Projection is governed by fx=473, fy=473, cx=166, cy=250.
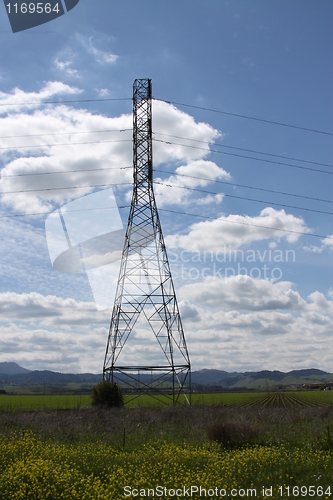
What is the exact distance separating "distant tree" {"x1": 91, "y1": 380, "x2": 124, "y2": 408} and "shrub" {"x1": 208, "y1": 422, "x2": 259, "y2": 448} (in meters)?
11.0

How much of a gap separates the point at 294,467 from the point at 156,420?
→ 444 inches

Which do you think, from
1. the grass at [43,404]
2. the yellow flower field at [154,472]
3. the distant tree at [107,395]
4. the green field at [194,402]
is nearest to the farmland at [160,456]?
the yellow flower field at [154,472]

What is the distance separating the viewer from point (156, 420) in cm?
2562

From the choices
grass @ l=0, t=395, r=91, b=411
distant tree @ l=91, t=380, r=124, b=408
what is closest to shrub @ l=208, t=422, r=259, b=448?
distant tree @ l=91, t=380, r=124, b=408

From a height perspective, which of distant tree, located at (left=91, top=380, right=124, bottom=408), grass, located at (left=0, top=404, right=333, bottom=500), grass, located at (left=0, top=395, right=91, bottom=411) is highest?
A: distant tree, located at (left=91, top=380, right=124, bottom=408)

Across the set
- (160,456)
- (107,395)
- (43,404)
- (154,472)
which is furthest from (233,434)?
(43,404)

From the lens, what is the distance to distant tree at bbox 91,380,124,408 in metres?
30.0

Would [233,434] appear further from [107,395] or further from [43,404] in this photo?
[43,404]

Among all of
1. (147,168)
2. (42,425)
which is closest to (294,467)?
(42,425)

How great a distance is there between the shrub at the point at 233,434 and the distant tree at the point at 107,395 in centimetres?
1101

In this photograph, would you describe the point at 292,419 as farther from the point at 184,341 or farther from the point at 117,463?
the point at 117,463

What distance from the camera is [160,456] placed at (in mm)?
16547

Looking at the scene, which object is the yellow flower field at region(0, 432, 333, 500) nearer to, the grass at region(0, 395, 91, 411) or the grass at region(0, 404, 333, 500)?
the grass at region(0, 404, 333, 500)

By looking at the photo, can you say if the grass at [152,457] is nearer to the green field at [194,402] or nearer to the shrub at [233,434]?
the shrub at [233,434]
